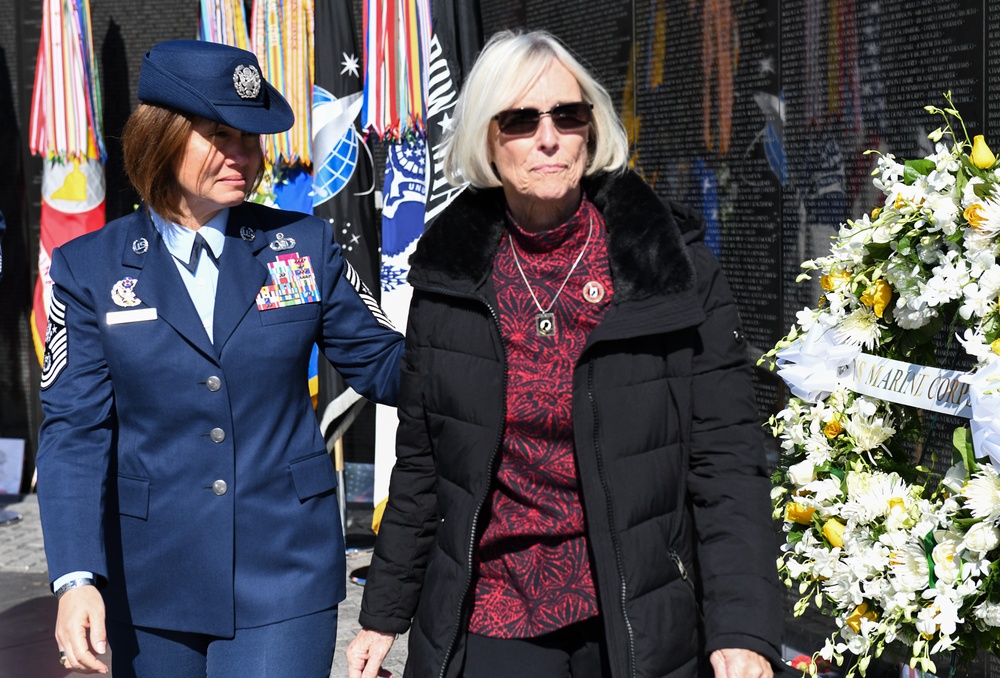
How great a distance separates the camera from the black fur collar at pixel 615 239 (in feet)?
7.90

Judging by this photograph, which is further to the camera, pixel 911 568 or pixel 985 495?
pixel 911 568

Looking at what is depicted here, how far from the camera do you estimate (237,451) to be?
2.72 meters

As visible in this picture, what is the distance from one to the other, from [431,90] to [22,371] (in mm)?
4238

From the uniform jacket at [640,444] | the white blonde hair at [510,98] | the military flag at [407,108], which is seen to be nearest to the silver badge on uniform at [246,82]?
the white blonde hair at [510,98]

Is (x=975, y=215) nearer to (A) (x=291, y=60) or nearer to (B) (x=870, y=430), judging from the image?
(B) (x=870, y=430)

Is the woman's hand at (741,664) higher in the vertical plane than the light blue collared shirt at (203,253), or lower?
lower

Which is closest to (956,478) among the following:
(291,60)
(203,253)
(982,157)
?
(982,157)

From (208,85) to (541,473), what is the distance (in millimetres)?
1049

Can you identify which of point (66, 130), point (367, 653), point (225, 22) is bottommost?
point (367, 653)

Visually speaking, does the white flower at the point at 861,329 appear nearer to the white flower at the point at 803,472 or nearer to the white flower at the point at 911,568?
the white flower at the point at 803,472

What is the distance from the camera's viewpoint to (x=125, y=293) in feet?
8.95

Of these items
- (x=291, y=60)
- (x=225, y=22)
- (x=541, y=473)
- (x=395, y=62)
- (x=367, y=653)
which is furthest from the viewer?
(x=225, y=22)

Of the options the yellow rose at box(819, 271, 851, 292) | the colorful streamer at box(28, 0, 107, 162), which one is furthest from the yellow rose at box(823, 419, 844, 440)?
the colorful streamer at box(28, 0, 107, 162)

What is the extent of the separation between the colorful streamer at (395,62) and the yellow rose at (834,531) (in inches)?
149
